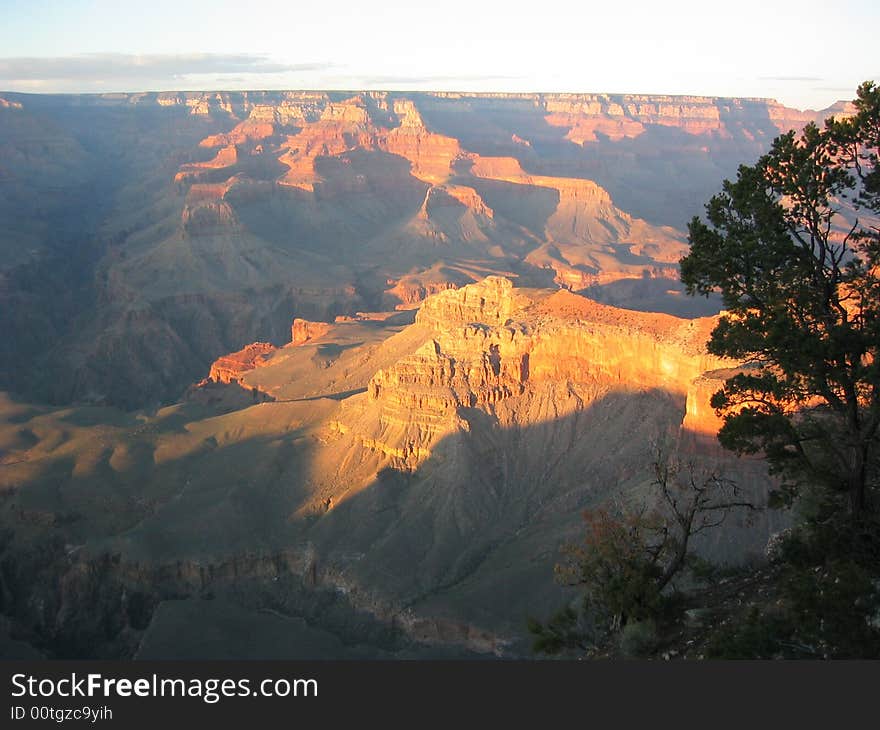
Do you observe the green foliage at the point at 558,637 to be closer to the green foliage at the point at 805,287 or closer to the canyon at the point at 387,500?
the green foliage at the point at 805,287

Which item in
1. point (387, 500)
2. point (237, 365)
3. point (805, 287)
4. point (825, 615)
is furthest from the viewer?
point (237, 365)

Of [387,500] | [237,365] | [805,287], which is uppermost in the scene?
[805,287]

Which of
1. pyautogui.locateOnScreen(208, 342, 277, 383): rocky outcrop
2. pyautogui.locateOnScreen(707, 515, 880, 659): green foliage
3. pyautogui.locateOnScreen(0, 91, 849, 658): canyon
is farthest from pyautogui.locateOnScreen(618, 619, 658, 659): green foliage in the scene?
pyautogui.locateOnScreen(208, 342, 277, 383): rocky outcrop

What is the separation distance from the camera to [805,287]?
20.9m

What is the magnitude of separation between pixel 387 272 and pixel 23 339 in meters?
57.0

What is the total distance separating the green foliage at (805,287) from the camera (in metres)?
20.1

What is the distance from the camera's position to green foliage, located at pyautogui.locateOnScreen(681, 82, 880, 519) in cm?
2011

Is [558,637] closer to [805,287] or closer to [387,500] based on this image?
[805,287]

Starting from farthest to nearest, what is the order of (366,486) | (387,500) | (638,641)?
1. (366,486)
2. (387,500)
3. (638,641)

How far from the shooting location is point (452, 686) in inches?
600

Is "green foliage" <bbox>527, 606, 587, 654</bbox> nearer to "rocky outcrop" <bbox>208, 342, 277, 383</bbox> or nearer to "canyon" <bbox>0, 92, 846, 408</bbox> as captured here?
"rocky outcrop" <bbox>208, 342, 277, 383</bbox>

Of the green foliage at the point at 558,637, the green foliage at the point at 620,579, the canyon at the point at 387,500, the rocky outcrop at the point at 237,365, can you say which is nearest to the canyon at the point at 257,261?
the rocky outcrop at the point at 237,365

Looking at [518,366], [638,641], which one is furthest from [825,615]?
[518,366]

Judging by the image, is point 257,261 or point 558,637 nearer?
point 558,637
